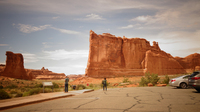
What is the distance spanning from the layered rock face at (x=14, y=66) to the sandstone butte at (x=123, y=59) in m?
34.9

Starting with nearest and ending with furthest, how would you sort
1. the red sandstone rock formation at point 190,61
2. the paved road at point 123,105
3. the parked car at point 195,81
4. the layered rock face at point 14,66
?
the paved road at point 123,105 < the parked car at point 195,81 < the layered rock face at point 14,66 < the red sandstone rock formation at point 190,61

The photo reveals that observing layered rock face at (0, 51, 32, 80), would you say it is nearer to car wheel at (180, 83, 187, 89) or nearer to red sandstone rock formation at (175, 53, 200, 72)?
car wheel at (180, 83, 187, 89)

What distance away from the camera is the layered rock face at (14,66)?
7169 centimetres

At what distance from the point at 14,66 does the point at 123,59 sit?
52.0 m

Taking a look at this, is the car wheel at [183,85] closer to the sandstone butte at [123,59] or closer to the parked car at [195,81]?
the parked car at [195,81]

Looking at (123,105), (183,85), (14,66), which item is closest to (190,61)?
(183,85)

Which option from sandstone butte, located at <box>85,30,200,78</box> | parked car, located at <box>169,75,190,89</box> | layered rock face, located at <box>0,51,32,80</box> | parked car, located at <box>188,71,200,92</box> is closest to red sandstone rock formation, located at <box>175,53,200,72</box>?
sandstone butte, located at <box>85,30,200,78</box>

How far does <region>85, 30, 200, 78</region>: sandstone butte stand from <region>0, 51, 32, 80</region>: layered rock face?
3489 cm

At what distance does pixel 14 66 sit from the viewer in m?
73.8

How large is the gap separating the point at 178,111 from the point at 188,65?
298ft

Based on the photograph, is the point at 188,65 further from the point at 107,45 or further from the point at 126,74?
the point at 107,45

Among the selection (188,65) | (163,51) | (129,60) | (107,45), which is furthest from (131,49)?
(188,65)

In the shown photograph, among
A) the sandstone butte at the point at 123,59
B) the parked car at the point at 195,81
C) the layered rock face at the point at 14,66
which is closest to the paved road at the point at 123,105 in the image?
the parked car at the point at 195,81

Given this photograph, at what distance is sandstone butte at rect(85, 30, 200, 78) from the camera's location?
213 ft
